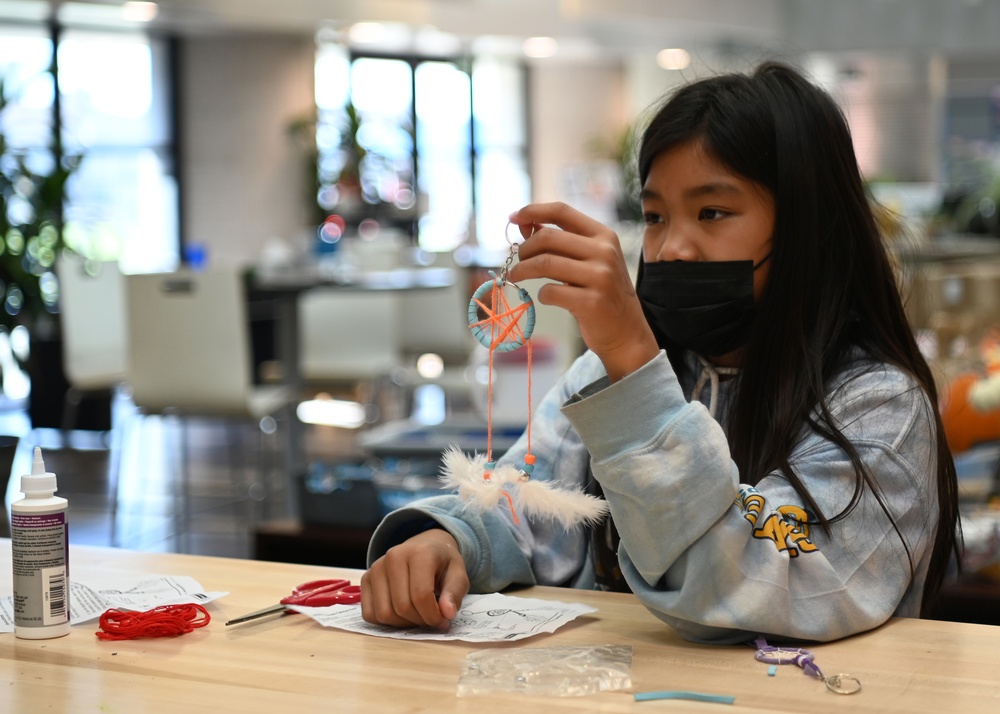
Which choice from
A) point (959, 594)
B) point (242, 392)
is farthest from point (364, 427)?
point (959, 594)

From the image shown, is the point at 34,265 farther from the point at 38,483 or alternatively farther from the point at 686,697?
the point at 686,697

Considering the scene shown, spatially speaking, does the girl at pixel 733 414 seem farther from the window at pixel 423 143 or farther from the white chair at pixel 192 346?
the window at pixel 423 143

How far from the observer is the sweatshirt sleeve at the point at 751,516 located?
1.04 meters

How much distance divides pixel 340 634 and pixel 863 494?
532 mm

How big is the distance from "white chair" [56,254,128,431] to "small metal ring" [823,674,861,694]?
15.1ft

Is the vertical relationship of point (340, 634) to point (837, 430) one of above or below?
below

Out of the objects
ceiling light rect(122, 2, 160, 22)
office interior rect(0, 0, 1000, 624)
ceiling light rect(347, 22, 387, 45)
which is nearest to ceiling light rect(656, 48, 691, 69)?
office interior rect(0, 0, 1000, 624)

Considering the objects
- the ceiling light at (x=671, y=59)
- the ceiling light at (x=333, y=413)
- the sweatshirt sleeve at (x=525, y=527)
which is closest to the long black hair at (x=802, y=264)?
the sweatshirt sleeve at (x=525, y=527)

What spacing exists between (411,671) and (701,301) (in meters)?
0.53

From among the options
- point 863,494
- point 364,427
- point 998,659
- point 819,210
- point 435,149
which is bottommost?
point 364,427

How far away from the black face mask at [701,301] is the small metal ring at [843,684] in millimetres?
463

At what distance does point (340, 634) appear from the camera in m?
1.16

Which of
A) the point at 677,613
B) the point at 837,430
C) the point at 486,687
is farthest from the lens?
the point at 837,430

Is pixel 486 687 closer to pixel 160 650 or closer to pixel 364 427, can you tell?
pixel 160 650
